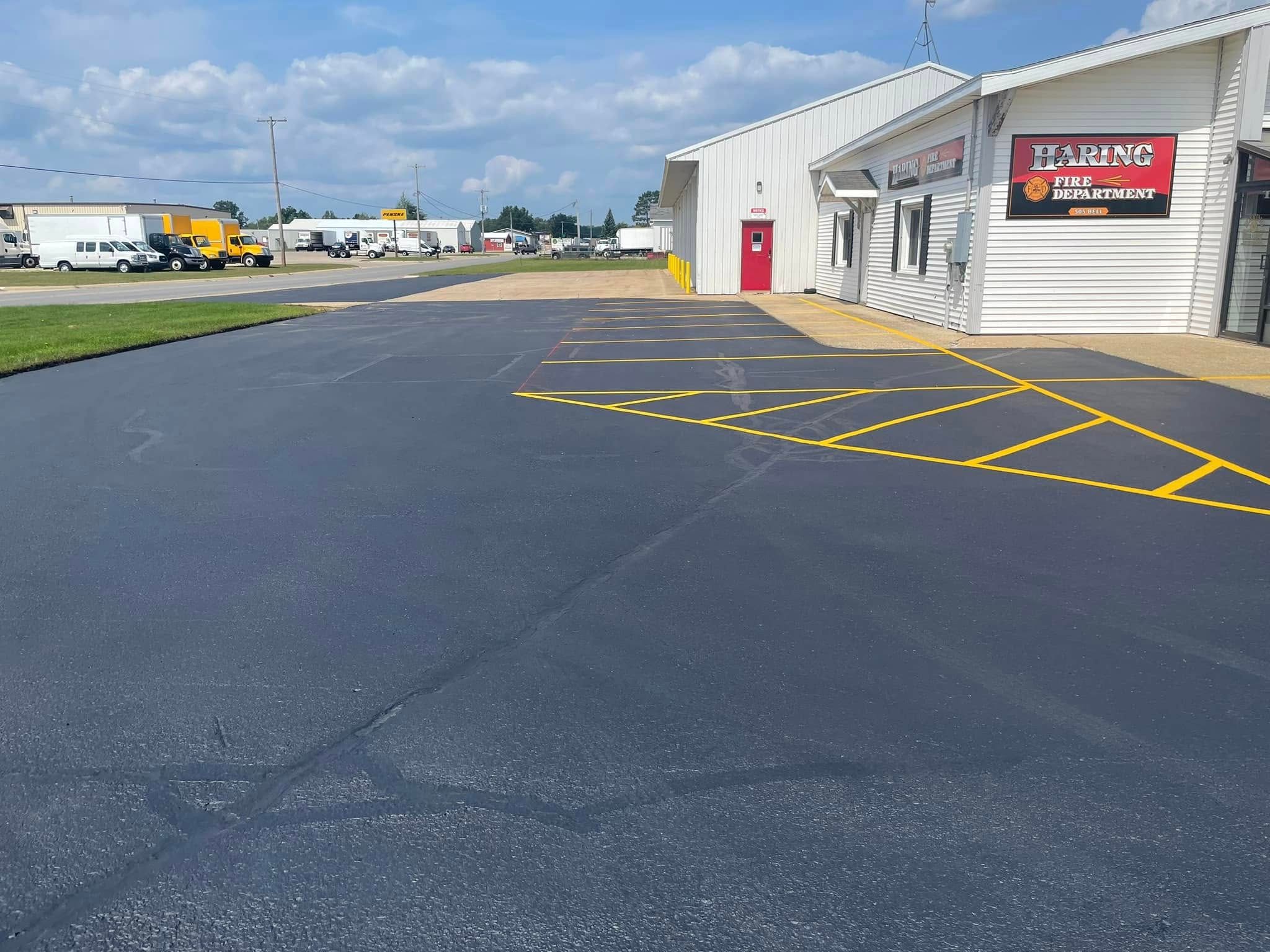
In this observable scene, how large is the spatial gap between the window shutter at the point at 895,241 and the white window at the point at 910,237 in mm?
231

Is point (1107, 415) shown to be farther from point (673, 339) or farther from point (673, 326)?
point (673, 326)

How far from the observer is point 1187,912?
2.87 meters

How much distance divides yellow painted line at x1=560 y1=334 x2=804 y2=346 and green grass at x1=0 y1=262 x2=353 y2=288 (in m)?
35.6

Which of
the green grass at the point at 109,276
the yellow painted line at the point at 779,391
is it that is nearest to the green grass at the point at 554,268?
the green grass at the point at 109,276

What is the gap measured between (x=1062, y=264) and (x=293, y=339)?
48.1 ft

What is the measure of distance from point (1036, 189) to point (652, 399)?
9.31 m

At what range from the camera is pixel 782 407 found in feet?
36.8

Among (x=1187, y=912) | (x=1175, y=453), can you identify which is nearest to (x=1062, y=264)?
(x=1175, y=453)

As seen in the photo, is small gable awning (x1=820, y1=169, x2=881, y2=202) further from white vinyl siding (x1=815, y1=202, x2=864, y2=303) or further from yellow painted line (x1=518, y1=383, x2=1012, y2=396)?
yellow painted line (x1=518, y1=383, x2=1012, y2=396)

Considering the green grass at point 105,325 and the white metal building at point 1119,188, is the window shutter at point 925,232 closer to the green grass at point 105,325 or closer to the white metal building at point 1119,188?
the white metal building at point 1119,188

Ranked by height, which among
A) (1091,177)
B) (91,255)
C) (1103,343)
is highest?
(1091,177)

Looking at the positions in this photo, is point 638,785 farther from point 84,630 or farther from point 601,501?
point 601,501

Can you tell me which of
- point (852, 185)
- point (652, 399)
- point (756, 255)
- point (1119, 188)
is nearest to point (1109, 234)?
point (1119, 188)

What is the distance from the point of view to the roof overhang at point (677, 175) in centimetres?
3228
